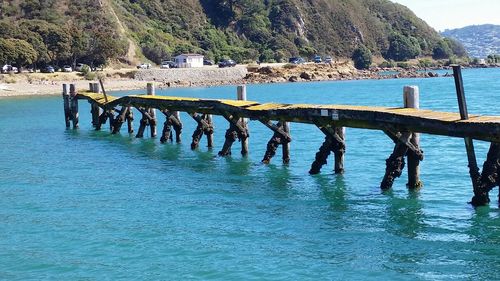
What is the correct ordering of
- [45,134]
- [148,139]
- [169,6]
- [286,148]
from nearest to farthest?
1. [286,148]
2. [148,139]
3. [45,134]
4. [169,6]

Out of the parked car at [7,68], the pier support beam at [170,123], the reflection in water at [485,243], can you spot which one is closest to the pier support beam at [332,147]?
the reflection in water at [485,243]

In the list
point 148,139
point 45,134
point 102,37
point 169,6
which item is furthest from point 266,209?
point 169,6

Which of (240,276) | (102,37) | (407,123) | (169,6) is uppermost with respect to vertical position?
(169,6)

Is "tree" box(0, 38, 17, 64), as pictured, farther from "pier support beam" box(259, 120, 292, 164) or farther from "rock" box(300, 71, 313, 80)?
"pier support beam" box(259, 120, 292, 164)

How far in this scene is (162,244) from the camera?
14.0 meters

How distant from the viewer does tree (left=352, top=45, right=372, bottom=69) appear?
18688 centimetres

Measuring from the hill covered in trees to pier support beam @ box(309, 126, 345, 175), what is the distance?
264ft

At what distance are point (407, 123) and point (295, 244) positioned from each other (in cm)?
438

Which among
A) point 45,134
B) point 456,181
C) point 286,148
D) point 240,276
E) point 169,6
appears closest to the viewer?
point 240,276

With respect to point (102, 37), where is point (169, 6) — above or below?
above

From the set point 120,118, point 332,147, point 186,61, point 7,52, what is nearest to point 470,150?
point 332,147

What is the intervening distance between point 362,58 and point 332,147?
170 metres

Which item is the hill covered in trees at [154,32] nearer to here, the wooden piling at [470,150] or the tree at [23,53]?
the tree at [23,53]

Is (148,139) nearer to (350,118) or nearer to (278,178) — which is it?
(278,178)
